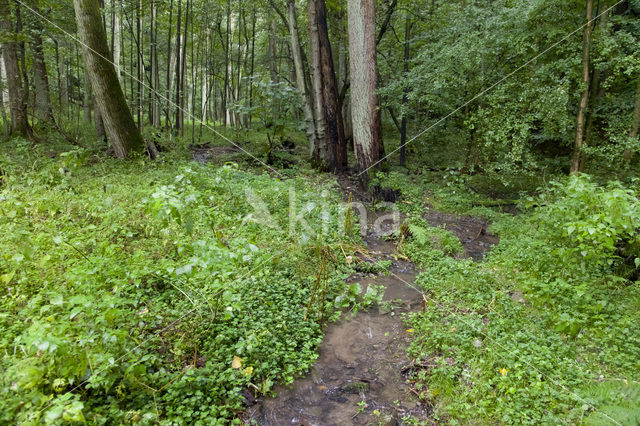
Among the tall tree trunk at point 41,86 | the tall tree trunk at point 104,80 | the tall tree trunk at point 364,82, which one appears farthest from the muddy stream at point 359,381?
the tall tree trunk at point 41,86

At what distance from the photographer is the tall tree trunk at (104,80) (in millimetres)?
7583

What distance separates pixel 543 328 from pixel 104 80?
365 inches

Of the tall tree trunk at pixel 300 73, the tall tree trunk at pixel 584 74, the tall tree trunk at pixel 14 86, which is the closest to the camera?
the tall tree trunk at pixel 584 74

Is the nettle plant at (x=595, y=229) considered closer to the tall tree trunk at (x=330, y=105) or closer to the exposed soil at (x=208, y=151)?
the tall tree trunk at (x=330, y=105)

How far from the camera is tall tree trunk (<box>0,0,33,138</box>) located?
981 centimetres

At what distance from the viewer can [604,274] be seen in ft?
14.7

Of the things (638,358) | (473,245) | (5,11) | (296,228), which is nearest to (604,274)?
(638,358)

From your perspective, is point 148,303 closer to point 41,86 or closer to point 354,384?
point 354,384

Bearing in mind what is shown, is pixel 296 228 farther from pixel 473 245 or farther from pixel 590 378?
pixel 590 378

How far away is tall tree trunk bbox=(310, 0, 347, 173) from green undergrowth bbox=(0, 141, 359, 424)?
192 inches

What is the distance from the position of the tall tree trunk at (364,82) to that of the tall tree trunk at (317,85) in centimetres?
148

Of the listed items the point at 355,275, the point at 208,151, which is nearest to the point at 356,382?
the point at 355,275

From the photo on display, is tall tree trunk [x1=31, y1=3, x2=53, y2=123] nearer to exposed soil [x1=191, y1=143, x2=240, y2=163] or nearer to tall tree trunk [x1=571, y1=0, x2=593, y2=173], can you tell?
exposed soil [x1=191, y1=143, x2=240, y2=163]

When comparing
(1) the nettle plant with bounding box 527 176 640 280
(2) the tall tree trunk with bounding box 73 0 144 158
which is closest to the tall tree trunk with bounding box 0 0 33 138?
(2) the tall tree trunk with bounding box 73 0 144 158
